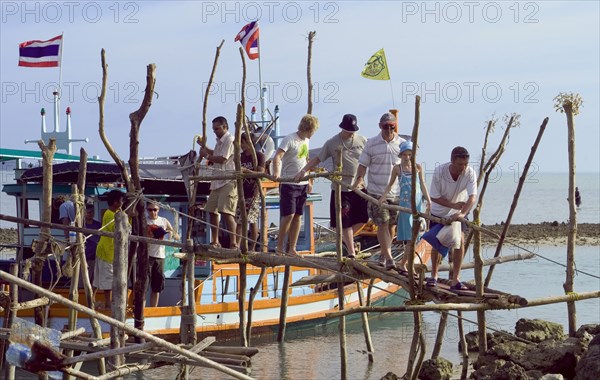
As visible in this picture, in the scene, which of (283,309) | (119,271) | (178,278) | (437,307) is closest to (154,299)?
(178,278)

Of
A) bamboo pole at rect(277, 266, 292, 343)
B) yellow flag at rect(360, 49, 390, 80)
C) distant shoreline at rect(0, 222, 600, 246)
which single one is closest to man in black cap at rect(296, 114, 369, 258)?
bamboo pole at rect(277, 266, 292, 343)

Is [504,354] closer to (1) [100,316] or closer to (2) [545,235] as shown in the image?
(1) [100,316]

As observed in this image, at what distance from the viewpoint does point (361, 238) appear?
21.2 metres

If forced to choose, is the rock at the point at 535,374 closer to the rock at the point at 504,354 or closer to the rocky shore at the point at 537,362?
the rocky shore at the point at 537,362

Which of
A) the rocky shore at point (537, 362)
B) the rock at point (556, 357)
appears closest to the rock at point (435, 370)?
the rocky shore at point (537, 362)

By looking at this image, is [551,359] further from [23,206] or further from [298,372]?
[23,206]

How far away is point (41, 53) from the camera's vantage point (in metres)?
17.2

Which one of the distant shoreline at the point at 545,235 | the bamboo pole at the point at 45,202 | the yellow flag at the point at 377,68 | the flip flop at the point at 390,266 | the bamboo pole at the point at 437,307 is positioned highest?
the yellow flag at the point at 377,68

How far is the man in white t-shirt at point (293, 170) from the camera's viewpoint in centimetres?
1232

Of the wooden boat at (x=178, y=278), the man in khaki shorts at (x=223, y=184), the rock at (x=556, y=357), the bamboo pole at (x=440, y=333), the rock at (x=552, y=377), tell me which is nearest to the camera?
the rock at (x=552, y=377)

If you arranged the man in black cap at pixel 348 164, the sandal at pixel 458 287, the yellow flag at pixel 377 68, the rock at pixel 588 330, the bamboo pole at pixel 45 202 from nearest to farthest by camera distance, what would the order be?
the sandal at pixel 458 287 → the bamboo pole at pixel 45 202 → the man in black cap at pixel 348 164 → the rock at pixel 588 330 → the yellow flag at pixel 377 68

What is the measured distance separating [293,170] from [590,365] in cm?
→ 415

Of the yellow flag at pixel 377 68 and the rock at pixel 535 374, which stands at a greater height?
the yellow flag at pixel 377 68

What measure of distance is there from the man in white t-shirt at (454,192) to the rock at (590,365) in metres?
1.65
